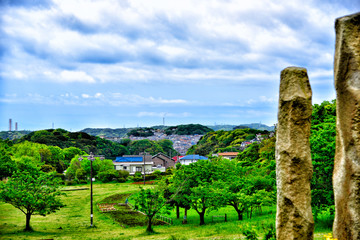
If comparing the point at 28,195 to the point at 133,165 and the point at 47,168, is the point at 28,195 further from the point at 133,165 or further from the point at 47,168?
the point at 133,165

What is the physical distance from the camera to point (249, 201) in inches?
925

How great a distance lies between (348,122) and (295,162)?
4.84 ft

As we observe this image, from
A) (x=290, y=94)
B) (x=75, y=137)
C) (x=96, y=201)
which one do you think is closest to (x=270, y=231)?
(x=290, y=94)

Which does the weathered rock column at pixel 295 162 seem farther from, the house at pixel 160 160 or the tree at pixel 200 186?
the house at pixel 160 160

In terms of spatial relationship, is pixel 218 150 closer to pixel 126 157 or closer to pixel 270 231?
pixel 126 157

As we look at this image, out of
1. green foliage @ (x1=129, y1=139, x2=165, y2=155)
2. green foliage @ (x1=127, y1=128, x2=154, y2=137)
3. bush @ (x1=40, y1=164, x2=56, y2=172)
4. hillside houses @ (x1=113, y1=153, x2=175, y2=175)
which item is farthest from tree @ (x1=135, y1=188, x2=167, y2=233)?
green foliage @ (x1=127, y1=128, x2=154, y2=137)

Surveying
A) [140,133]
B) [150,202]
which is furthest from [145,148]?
[140,133]

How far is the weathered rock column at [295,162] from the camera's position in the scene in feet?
26.7

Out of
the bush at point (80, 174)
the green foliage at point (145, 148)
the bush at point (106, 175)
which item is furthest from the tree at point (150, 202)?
the green foliage at point (145, 148)

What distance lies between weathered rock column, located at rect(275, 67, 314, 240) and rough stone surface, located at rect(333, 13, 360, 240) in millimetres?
693

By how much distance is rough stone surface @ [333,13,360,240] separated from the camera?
7508mm

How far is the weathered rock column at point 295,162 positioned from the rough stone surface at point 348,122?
693mm

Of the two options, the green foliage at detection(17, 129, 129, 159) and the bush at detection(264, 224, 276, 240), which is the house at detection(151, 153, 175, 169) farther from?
the bush at detection(264, 224, 276, 240)

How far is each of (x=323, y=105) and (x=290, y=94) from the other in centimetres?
1746
